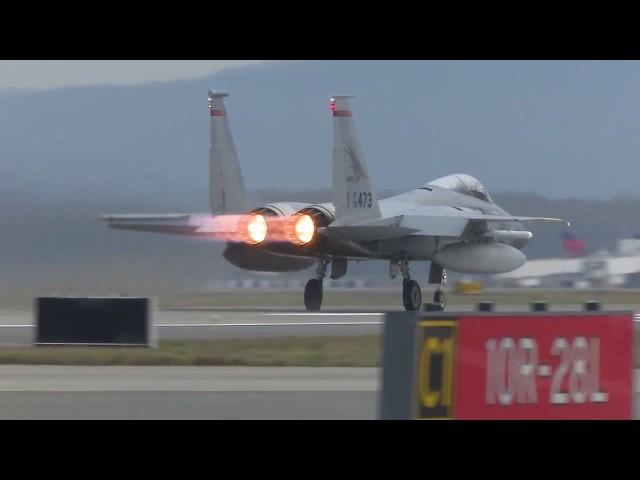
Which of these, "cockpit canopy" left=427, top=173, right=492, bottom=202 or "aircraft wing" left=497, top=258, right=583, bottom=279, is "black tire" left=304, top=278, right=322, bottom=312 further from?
"aircraft wing" left=497, top=258, right=583, bottom=279

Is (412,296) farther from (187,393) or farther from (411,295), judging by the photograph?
Answer: (187,393)

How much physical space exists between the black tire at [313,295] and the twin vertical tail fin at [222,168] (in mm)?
2548

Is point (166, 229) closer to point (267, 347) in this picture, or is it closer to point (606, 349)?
point (267, 347)

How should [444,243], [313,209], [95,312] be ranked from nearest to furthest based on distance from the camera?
[95,312], [313,209], [444,243]

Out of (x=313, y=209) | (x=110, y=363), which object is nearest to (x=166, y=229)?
(x=313, y=209)

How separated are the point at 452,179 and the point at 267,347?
47.9 ft

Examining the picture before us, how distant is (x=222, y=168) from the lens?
32719 millimetres

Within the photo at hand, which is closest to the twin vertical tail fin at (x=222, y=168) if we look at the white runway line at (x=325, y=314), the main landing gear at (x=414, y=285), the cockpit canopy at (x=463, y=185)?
the white runway line at (x=325, y=314)

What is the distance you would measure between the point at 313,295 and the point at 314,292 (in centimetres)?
9

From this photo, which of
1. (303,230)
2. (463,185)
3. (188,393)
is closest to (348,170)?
(303,230)

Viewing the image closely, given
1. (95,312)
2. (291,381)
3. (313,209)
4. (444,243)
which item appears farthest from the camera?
(444,243)
